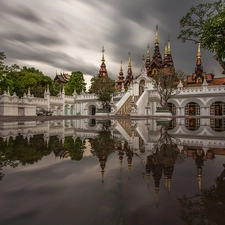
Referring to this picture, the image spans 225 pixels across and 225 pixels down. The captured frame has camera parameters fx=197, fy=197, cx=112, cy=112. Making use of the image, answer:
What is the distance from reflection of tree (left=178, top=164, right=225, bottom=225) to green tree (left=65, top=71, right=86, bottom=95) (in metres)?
51.8

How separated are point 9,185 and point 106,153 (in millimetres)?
1929

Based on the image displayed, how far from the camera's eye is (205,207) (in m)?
1.59

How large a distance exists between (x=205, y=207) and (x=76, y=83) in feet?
175

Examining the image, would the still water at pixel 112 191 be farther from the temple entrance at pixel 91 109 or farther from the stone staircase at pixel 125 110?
the temple entrance at pixel 91 109

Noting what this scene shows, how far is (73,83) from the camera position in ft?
175

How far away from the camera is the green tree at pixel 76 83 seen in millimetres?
52781

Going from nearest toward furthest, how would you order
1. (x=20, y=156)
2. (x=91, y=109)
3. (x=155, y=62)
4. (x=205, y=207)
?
(x=205, y=207) → (x=20, y=156) → (x=91, y=109) → (x=155, y=62)

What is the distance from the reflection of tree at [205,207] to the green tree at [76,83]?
170 feet

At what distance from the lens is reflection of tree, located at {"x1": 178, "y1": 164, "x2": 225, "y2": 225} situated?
1.40 meters

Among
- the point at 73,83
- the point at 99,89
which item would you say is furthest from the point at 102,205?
the point at 73,83

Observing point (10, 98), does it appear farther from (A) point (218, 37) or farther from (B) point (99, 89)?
(A) point (218, 37)

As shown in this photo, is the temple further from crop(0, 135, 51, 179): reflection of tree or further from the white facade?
crop(0, 135, 51, 179): reflection of tree


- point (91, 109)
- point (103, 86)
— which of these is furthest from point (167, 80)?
point (91, 109)

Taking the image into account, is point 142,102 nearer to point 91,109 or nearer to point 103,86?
point 103,86
